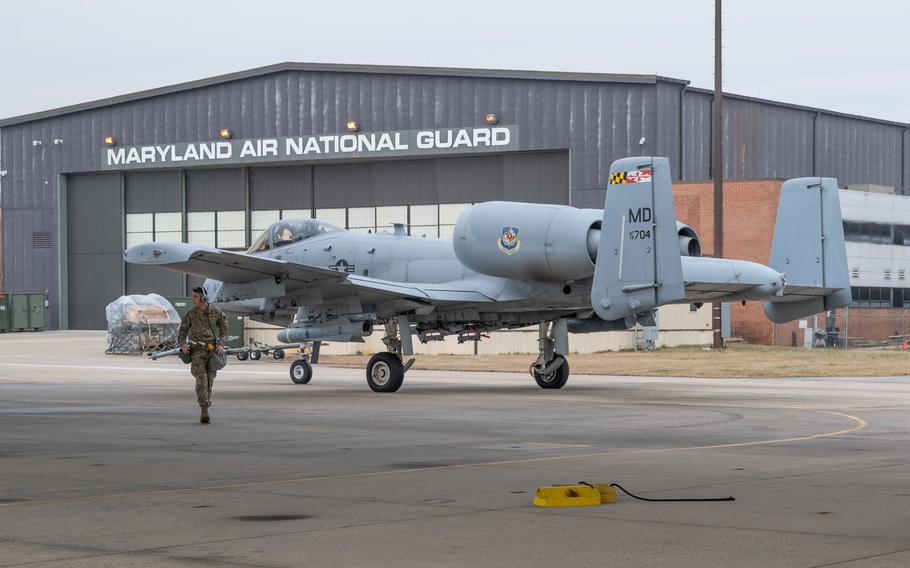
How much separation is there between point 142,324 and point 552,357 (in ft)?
87.7

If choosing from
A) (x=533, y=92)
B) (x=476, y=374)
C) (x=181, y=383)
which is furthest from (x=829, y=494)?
(x=533, y=92)

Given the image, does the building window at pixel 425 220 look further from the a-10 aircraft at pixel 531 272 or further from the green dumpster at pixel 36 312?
the a-10 aircraft at pixel 531 272

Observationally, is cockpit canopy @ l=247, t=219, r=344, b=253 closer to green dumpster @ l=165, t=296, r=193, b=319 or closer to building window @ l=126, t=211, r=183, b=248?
green dumpster @ l=165, t=296, r=193, b=319

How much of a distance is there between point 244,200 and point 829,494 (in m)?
63.9

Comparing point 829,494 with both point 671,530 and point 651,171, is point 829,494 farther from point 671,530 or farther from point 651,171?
point 651,171

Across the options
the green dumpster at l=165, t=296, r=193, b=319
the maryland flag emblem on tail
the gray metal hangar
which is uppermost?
the gray metal hangar

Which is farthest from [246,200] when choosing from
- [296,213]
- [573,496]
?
[573,496]

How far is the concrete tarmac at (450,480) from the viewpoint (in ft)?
26.7

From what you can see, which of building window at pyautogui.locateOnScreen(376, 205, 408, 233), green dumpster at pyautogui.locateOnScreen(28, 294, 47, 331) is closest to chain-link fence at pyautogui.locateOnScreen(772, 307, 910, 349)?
building window at pyautogui.locateOnScreen(376, 205, 408, 233)

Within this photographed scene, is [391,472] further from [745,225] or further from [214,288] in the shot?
[745,225]

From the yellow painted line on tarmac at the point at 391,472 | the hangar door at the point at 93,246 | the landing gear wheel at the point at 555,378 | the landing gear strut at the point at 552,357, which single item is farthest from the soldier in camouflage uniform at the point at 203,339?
the hangar door at the point at 93,246

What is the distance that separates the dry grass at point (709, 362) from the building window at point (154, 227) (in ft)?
98.4

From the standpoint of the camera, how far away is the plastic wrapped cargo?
49.8 m

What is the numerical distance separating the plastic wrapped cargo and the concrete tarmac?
2528cm
